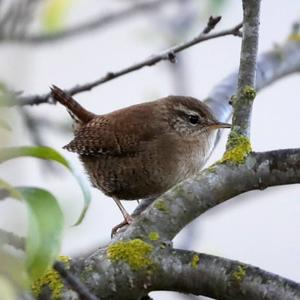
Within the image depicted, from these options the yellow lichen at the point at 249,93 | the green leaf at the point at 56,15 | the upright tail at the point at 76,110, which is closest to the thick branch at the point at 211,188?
the yellow lichen at the point at 249,93

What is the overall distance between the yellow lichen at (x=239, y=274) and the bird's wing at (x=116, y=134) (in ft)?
6.48

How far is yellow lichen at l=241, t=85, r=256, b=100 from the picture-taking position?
199 centimetres

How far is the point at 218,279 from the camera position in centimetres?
154

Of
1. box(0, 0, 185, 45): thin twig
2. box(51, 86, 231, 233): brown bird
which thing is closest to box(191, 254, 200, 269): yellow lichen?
box(0, 0, 185, 45): thin twig

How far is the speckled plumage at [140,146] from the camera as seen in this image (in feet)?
11.3

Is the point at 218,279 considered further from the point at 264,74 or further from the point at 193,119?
the point at 193,119

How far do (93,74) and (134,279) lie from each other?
5812mm

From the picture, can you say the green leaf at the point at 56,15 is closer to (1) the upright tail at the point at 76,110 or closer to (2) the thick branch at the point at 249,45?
(1) the upright tail at the point at 76,110

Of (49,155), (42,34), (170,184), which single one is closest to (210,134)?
(170,184)

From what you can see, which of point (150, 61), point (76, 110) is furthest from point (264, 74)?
point (76, 110)

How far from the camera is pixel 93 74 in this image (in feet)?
23.9

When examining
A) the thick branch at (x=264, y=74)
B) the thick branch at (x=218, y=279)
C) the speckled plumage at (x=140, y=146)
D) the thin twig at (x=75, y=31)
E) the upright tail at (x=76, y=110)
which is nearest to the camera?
the thick branch at (x=218, y=279)

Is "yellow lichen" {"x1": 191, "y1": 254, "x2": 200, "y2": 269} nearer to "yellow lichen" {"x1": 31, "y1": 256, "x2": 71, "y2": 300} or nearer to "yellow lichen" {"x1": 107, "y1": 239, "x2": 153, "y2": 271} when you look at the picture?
"yellow lichen" {"x1": 107, "y1": 239, "x2": 153, "y2": 271}

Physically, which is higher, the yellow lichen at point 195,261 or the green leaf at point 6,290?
the yellow lichen at point 195,261
